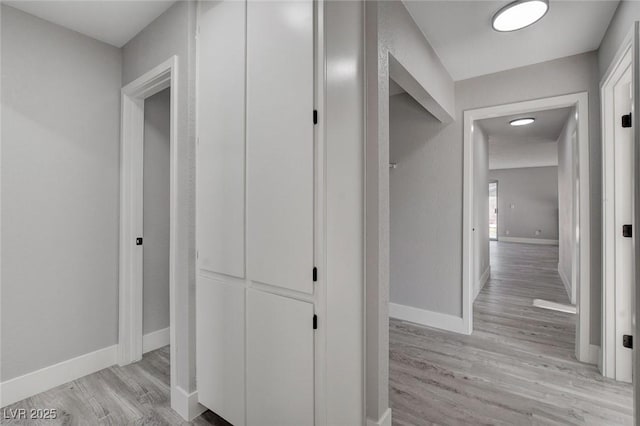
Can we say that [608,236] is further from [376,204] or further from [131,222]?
[131,222]

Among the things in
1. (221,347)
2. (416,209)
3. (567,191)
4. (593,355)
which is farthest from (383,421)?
(567,191)

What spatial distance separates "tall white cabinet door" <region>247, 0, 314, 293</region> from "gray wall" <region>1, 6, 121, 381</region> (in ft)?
5.28

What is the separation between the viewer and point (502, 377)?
87.7 inches

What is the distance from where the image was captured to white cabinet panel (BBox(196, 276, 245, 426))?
5.19 ft

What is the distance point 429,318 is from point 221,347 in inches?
92.9

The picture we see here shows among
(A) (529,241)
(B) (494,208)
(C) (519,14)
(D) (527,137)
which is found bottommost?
(A) (529,241)

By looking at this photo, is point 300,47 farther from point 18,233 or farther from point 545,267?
point 545,267

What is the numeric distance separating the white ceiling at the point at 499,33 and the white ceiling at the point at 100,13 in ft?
5.73

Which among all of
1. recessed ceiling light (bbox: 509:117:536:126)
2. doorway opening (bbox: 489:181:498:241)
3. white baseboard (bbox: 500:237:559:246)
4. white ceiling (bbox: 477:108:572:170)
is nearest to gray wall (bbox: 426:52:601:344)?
→ white ceiling (bbox: 477:108:572:170)

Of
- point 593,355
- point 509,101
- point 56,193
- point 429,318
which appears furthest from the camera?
point 429,318

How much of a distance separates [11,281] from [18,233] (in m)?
0.32

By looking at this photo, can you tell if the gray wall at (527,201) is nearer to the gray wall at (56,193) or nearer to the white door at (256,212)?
the white door at (256,212)

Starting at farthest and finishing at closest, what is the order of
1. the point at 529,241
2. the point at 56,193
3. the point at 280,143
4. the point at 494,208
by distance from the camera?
the point at 494,208 → the point at 529,241 → the point at 56,193 → the point at 280,143

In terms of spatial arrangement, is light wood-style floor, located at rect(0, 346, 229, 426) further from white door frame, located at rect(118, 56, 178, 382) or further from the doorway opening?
the doorway opening
